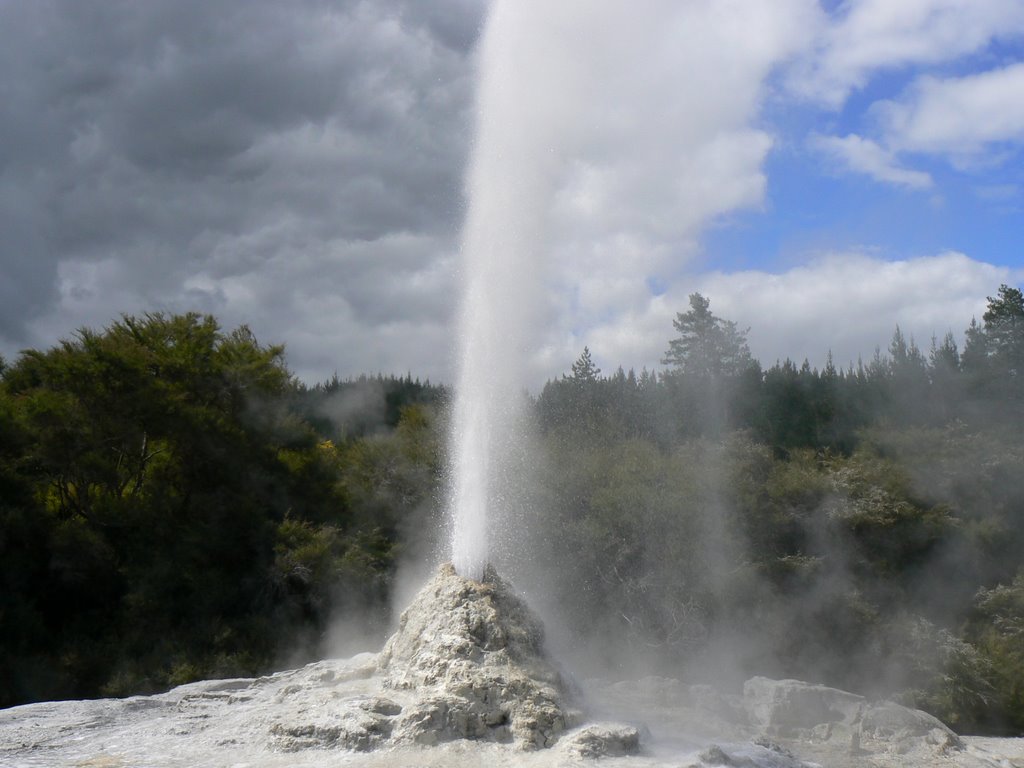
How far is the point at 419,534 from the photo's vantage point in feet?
50.0

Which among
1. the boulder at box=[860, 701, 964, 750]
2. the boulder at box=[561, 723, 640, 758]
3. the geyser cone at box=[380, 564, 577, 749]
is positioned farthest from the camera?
the boulder at box=[860, 701, 964, 750]

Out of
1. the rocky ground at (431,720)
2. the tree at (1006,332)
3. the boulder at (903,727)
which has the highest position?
the tree at (1006,332)

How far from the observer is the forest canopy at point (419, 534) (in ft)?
41.5

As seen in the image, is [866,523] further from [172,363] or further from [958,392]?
[172,363]

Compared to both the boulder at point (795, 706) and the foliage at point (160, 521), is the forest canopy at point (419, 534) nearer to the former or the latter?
the foliage at point (160, 521)

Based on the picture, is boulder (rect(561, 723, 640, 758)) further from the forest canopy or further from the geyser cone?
the forest canopy

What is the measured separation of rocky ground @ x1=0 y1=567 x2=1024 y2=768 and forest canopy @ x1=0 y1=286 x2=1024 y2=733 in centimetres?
490

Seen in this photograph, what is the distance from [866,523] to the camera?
15516mm

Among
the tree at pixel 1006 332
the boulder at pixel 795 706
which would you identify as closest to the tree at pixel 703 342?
the tree at pixel 1006 332

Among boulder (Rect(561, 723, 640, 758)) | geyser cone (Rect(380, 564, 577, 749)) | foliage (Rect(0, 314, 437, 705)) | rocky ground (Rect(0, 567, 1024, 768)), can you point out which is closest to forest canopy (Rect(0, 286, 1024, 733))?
foliage (Rect(0, 314, 437, 705))

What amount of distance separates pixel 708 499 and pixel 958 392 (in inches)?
378

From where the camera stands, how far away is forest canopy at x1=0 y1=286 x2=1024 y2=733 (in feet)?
41.5

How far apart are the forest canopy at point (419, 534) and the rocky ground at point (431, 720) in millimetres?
4896

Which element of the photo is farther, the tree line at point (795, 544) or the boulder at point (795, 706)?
the tree line at point (795, 544)
